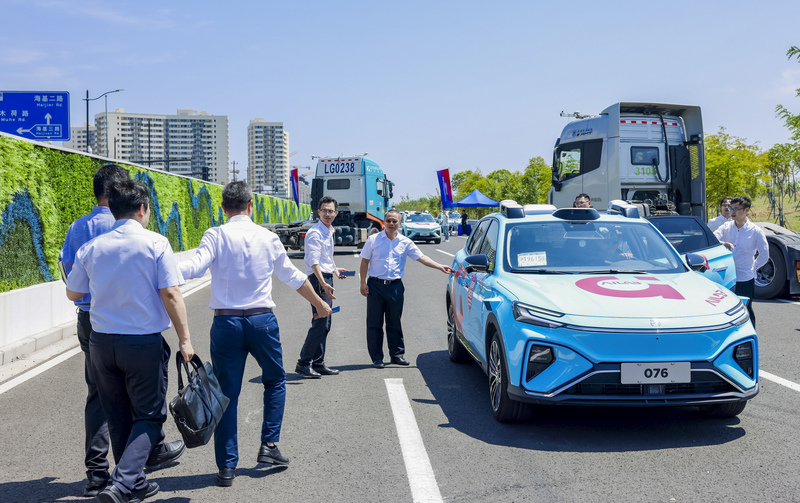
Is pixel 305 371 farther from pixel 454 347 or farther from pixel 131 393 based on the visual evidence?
pixel 131 393

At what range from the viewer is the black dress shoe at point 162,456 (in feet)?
14.9

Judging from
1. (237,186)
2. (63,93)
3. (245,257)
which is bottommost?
(245,257)

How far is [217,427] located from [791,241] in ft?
39.2

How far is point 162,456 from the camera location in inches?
181

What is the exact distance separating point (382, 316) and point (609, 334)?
11.7 feet

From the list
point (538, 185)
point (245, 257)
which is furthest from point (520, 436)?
point (538, 185)

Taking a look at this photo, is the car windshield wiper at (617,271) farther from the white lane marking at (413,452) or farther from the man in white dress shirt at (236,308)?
the man in white dress shirt at (236,308)

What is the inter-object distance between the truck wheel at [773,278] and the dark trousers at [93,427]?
11.7 meters

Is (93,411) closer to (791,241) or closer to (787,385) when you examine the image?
(787,385)

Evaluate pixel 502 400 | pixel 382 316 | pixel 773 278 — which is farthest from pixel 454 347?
pixel 773 278

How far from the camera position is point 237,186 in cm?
457

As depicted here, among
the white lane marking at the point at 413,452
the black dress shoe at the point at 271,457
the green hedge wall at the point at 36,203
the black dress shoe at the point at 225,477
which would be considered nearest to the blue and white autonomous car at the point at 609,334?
the white lane marking at the point at 413,452

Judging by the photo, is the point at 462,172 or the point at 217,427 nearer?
the point at 217,427

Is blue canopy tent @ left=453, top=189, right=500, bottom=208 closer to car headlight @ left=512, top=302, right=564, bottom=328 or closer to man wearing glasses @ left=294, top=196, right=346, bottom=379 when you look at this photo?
man wearing glasses @ left=294, top=196, right=346, bottom=379
